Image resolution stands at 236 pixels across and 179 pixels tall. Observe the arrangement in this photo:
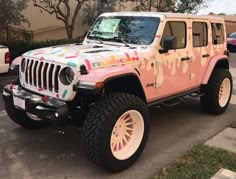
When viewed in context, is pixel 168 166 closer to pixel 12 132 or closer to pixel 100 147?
pixel 100 147

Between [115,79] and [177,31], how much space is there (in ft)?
5.50

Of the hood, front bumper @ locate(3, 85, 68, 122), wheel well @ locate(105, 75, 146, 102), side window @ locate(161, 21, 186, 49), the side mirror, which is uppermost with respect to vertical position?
side window @ locate(161, 21, 186, 49)

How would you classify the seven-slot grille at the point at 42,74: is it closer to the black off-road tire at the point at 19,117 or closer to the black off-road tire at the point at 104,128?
the black off-road tire at the point at 19,117

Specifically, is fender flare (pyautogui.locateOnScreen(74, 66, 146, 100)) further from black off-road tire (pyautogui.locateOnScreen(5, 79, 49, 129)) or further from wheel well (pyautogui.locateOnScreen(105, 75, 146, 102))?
black off-road tire (pyautogui.locateOnScreen(5, 79, 49, 129))

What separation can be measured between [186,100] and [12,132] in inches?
150

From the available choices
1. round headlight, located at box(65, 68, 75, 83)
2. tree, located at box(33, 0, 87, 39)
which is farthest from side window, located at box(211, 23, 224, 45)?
tree, located at box(33, 0, 87, 39)

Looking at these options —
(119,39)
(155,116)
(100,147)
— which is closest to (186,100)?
(155,116)

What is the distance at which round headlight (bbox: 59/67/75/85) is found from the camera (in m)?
3.83

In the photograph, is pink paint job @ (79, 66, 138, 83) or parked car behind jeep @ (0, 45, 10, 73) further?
parked car behind jeep @ (0, 45, 10, 73)

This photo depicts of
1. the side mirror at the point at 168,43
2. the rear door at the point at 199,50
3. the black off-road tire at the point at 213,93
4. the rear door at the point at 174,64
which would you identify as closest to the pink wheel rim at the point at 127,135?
the rear door at the point at 174,64

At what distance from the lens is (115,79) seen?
4.02 m

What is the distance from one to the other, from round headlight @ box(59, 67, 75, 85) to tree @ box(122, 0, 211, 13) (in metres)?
13.1

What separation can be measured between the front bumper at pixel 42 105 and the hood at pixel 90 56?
455mm

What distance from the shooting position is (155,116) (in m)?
6.13
